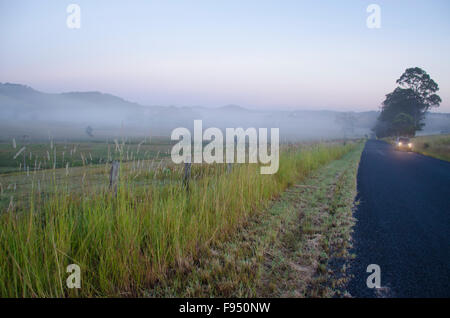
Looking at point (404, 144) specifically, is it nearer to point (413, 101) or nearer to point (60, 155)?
point (413, 101)

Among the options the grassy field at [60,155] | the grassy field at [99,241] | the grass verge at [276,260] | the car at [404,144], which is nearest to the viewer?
the grassy field at [99,241]

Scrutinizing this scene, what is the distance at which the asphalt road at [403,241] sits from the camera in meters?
2.51

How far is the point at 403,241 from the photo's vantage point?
370 centimetres

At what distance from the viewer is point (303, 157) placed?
406 inches

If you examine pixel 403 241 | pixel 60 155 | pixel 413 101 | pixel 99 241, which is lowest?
pixel 403 241

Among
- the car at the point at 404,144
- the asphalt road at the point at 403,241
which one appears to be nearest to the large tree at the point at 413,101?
the car at the point at 404,144

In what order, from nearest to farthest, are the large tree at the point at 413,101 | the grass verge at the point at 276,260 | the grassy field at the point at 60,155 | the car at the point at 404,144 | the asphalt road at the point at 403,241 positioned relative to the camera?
the grass verge at the point at 276,260, the asphalt road at the point at 403,241, the grassy field at the point at 60,155, the car at the point at 404,144, the large tree at the point at 413,101

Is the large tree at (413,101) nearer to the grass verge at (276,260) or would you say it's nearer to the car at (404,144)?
the car at (404,144)

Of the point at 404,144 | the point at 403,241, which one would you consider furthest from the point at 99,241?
the point at 404,144

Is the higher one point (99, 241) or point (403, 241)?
point (99, 241)

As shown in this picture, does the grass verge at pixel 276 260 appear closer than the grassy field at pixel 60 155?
Yes

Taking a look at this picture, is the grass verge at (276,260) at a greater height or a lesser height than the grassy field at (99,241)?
lesser
